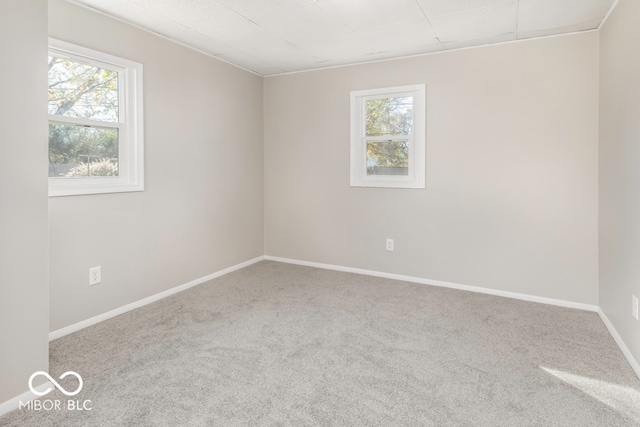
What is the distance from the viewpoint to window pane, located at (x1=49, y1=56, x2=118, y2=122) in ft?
8.68

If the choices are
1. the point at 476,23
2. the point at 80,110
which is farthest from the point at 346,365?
the point at 476,23

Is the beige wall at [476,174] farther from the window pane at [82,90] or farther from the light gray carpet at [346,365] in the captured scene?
the window pane at [82,90]

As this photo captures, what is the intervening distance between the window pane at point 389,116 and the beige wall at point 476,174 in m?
0.20

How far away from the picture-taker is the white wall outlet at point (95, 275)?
9.29 ft

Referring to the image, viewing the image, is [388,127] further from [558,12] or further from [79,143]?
[79,143]

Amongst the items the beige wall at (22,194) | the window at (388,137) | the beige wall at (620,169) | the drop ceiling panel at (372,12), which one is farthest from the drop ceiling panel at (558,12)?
the beige wall at (22,194)

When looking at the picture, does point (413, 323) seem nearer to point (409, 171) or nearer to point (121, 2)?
point (409, 171)

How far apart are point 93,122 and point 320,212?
2461mm

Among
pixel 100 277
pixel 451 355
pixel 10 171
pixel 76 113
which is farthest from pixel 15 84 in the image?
pixel 451 355

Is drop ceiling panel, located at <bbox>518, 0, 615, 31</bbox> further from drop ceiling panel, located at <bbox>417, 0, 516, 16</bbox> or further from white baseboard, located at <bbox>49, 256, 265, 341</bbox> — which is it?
white baseboard, located at <bbox>49, 256, 265, 341</bbox>

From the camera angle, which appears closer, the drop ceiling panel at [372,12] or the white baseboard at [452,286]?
the drop ceiling panel at [372,12]

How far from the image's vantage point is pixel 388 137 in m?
4.02

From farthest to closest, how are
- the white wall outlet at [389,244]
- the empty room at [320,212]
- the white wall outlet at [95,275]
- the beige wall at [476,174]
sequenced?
the white wall outlet at [389,244] → the beige wall at [476,174] → the white wall outlet at [95,275] → the empty room at [320,212]

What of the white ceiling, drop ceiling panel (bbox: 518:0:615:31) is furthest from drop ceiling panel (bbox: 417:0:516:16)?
drop ceiling panel (bbox: 518:0:615:31)
